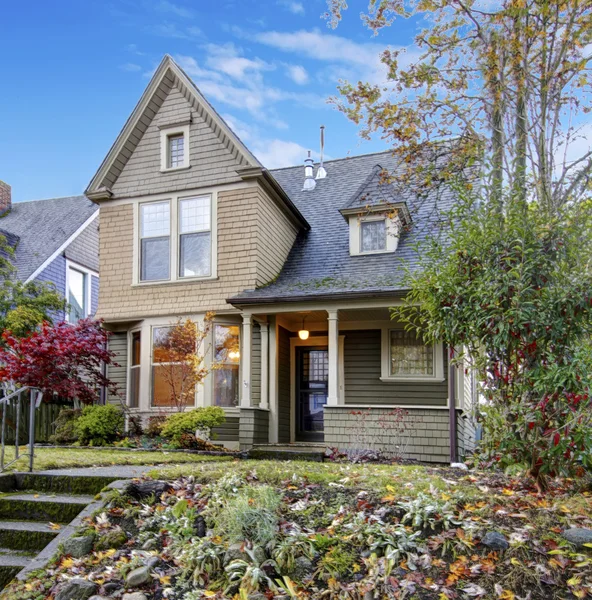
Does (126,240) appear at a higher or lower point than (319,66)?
lower

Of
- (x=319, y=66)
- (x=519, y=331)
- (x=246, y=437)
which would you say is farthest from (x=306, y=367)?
(x=519, y=331)

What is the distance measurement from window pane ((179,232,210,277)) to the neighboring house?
589 centimetres

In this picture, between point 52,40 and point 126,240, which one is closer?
point 126,240

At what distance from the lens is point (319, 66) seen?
1389cm

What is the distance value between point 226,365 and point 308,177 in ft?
19.0

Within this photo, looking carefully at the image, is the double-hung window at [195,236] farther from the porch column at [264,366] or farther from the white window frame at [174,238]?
the porch column at [264,366]

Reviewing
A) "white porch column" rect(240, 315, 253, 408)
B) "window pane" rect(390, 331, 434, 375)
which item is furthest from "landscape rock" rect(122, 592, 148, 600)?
"window pane" rect(390, 331, 434, 375)

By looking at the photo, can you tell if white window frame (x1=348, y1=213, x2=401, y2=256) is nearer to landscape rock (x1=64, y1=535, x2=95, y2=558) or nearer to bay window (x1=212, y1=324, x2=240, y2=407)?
bay window (x1=212, y1=324, x2=240, y2=407)

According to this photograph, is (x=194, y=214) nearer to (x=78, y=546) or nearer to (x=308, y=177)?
(x=308, y=177)

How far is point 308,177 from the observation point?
1588cm

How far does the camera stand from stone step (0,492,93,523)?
19.6 ft

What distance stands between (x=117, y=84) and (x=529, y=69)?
1094cm

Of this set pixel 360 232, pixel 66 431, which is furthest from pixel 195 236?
pixel 66 431

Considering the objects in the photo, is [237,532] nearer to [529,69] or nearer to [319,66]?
[529,69]
